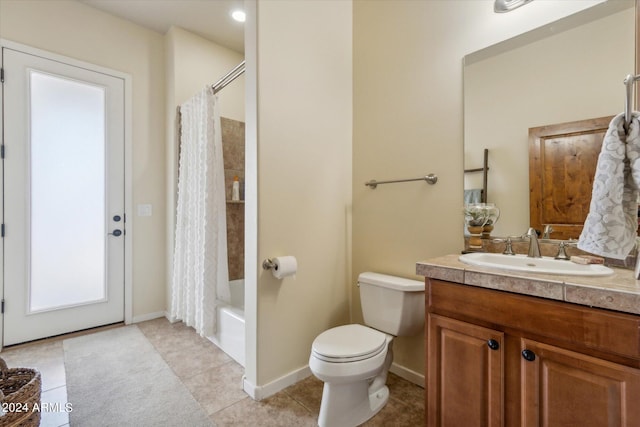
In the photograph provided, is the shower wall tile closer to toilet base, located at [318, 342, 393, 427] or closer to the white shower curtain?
the white shower curtain

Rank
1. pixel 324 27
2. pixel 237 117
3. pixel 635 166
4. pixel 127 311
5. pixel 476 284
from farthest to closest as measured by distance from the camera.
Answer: pixel 237 117, pixel 127 311, pixel 324 27, pixel 476 284, pixel 635 166

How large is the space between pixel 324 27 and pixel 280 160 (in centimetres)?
104

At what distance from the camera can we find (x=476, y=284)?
117 centimetres

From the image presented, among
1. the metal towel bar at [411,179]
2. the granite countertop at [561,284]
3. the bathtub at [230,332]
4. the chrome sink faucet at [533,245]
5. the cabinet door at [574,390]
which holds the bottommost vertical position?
the bathtub at [230,332]

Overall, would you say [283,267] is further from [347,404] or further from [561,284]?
[561,284]

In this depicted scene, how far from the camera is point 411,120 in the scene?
1.90 metres

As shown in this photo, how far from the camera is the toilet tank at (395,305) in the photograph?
1707mm

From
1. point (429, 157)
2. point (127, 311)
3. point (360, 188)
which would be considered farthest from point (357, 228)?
point (127, 311)

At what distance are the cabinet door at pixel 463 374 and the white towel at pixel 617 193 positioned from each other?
0.53m

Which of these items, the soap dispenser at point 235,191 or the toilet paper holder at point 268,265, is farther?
Answer: the soap dispenser at point 235,191

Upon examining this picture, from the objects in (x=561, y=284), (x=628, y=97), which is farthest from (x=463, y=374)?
(x=628, y=97)

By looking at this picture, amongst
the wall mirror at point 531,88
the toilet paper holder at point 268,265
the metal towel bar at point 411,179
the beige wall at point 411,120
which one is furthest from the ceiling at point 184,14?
the toilet paper holder at point 268,265

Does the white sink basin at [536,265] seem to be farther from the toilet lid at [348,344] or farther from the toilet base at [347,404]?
the toilet base at [347,404]

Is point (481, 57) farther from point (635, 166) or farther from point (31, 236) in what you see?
point (31, 236)
